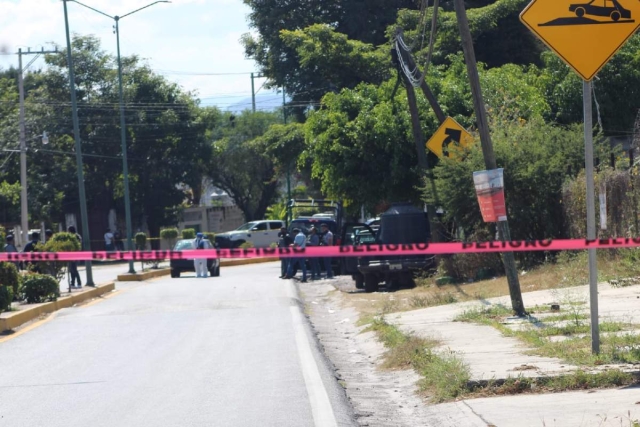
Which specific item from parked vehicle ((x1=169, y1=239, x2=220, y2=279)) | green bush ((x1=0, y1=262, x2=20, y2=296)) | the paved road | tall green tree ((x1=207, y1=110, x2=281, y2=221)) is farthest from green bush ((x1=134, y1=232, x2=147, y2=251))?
the paved road

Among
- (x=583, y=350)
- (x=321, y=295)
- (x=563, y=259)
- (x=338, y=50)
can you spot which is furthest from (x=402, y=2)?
(x=583, y=350)

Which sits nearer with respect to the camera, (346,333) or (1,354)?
(1,354)

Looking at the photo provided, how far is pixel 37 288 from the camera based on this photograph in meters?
20.8

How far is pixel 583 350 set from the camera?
9.95m

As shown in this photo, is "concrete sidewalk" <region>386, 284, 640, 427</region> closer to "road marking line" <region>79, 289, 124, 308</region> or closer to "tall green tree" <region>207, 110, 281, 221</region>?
"road marking line" <region>79, 289, 124, 308</region>

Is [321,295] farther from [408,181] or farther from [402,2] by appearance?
[402,2]

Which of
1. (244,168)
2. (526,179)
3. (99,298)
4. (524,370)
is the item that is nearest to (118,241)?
(244,168)

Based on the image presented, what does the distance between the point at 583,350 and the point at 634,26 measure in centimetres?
333

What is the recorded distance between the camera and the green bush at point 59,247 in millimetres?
25281

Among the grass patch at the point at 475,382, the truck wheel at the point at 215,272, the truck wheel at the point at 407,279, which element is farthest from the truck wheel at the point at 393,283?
the truck wheel at the point at 215,272

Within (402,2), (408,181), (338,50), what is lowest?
(408,181)

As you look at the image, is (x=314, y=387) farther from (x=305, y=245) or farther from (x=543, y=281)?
(x=305, y=245)

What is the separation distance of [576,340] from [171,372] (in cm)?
456

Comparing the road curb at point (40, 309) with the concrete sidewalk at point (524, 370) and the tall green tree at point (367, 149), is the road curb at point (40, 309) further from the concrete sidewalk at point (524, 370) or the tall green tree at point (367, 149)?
the tall green tree at point (367, 149)
